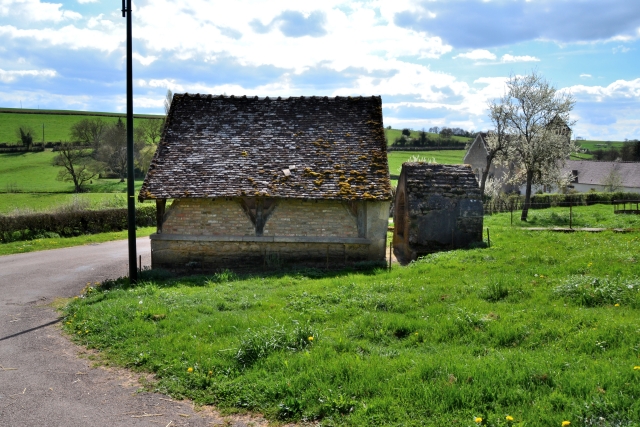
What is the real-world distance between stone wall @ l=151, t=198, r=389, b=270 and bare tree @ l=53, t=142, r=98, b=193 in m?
37.4

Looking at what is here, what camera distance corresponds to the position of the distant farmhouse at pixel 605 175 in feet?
175

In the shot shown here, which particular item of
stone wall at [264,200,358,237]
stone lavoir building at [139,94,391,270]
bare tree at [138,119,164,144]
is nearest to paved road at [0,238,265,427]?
stone lavoir building at [139,94,391,270]

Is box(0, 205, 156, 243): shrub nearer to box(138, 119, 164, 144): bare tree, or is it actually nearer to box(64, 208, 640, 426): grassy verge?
box(64, 208, 640, 426): grassy verge

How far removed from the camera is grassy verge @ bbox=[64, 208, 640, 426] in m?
5.36

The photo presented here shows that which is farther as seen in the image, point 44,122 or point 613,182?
point 44,122

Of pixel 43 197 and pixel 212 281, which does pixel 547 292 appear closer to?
pixel 212 281

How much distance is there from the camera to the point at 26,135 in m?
63.0

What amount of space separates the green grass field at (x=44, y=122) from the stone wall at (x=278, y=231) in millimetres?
59337

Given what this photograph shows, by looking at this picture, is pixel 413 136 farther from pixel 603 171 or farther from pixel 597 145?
pixel 597 145

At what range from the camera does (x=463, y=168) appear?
16234mm

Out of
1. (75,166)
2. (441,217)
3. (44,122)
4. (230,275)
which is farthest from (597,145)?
(230,275)

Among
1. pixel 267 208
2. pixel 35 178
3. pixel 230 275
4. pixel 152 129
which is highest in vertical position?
pixel 152 129

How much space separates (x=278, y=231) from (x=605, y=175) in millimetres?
54433

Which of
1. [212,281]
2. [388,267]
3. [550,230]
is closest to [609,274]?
[388,267]
